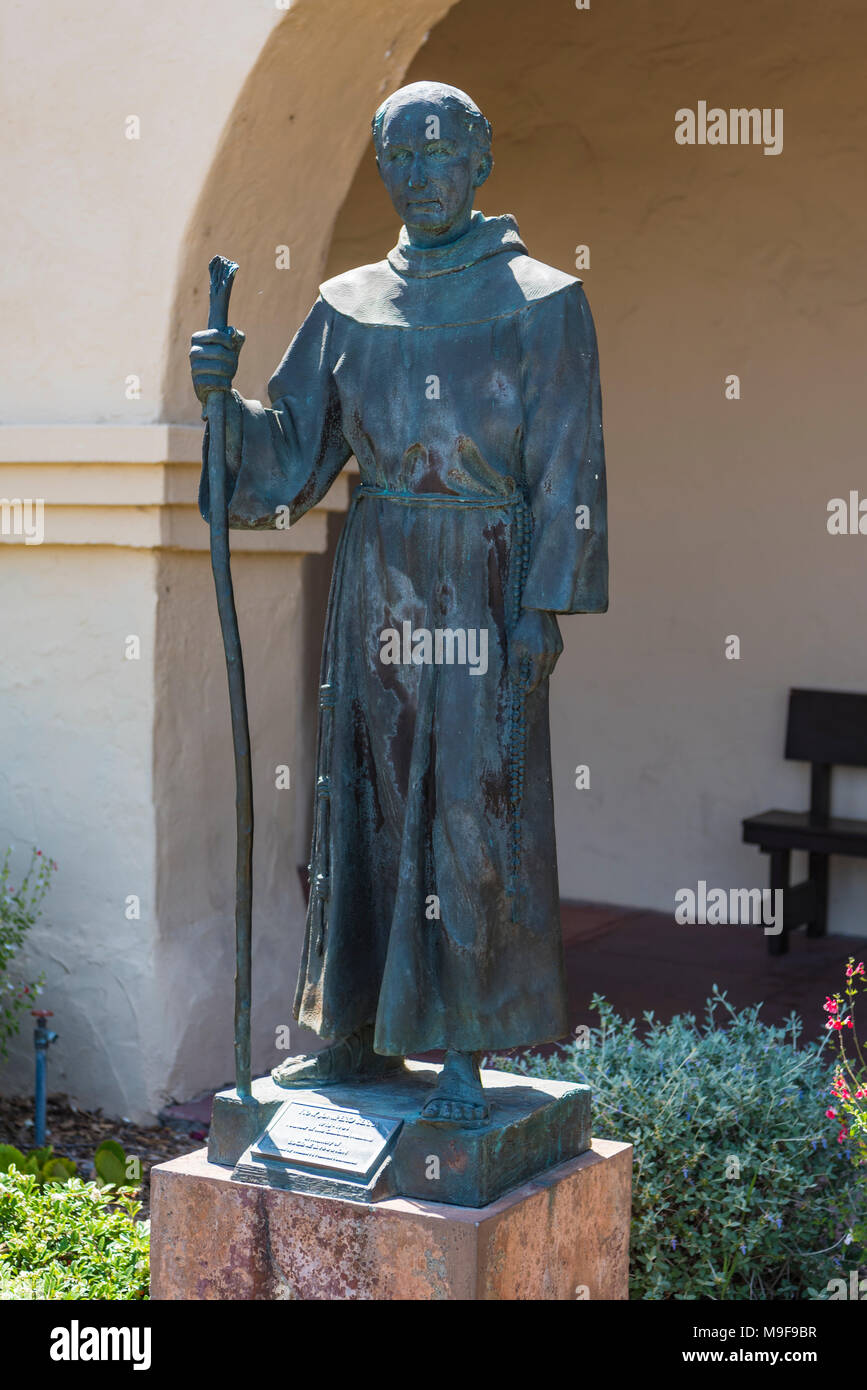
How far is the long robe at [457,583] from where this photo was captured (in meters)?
3.10

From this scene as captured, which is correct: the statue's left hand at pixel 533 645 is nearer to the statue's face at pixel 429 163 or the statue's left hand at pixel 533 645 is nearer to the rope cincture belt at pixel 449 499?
the rope cincture belt at pixel 449 499

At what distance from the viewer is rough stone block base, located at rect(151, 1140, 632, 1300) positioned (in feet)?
9.94

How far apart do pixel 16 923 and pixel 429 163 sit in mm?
2914

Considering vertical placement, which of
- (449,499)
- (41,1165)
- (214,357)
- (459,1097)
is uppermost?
(214,357)

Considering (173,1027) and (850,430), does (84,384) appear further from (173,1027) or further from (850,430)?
(850,430)

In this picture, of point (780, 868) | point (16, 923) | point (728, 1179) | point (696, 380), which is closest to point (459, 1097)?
point (728, 1179)

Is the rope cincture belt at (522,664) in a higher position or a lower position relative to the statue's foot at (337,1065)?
higher

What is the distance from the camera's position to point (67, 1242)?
4047 millimetres

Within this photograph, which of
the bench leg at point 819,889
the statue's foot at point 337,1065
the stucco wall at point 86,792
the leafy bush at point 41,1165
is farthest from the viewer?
the bench leg at point 819,889

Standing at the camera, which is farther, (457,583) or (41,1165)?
(41,1165)

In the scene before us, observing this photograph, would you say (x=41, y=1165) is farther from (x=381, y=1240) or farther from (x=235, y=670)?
(x=235, y=670)

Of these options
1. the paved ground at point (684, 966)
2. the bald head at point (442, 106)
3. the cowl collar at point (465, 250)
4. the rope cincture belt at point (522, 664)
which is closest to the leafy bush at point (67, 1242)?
the rope cincture belt at point (522, 664)

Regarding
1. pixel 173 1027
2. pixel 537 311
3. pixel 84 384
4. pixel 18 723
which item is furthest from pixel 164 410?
pixel 537 311

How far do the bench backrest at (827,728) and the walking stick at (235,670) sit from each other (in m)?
4.40
